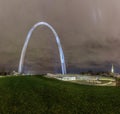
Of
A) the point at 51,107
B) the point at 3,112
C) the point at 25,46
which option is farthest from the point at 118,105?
the point at 25,46

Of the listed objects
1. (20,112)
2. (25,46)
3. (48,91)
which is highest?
(25,46)

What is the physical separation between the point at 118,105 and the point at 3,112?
1659 centimetres

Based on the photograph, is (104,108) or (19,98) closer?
(104,108)

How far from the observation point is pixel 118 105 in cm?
4009

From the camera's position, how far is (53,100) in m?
41.6

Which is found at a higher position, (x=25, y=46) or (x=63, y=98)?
(x=25, y=46)

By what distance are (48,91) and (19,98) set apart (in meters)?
6.24

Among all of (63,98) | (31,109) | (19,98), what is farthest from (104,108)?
(19,98)

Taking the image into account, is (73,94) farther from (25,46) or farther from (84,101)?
(25,46)

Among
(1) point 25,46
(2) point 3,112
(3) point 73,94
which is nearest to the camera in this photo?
(2) point 3,112

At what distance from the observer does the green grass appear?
122 feet

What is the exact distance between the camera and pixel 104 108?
126ft

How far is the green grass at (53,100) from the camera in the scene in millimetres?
37250

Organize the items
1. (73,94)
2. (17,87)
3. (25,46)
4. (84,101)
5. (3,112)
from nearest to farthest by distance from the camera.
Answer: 1. (3,112)
2. (84,101)
3. (73,94)
4. (17,87)
5. (25,46)
